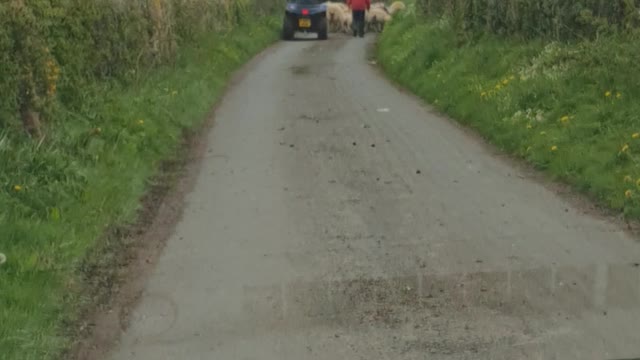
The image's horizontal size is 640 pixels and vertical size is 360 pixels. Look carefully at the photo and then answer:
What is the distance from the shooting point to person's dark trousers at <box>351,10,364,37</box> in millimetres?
33781

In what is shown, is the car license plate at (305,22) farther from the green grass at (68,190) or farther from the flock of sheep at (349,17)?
the green grass at (68,190)

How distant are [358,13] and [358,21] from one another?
34 cm

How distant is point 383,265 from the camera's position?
6723 millimetres

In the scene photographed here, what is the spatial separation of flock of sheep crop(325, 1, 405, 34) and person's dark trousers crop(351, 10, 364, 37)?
1487 mm

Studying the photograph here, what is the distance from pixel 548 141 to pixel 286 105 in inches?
243

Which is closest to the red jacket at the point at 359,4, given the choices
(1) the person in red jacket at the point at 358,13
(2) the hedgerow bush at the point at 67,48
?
(1) the person in red jacket at the point at 358,13

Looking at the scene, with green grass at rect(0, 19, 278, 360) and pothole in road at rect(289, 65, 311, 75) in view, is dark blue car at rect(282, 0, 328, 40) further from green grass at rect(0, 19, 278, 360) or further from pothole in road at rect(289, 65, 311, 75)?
green grass at rect(0, 19, 278, 360)

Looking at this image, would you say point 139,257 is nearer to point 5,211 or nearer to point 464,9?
point 5,211

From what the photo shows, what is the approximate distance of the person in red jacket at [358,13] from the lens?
33562mm

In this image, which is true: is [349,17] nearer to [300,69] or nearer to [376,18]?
[376,18]

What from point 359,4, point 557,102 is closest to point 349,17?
point 359,4

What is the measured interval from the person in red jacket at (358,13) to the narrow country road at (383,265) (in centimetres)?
2283

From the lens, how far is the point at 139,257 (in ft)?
23.4

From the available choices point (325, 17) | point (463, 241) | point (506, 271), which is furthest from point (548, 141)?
point (325, 17)
